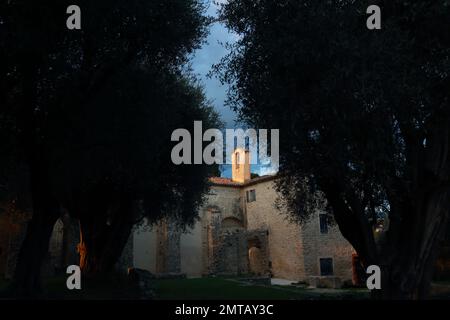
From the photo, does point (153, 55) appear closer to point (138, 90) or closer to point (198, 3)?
point (138, 90)

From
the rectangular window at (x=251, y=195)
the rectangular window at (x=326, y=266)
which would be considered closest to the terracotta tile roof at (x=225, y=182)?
the rectangular window at (x=251, y=195)

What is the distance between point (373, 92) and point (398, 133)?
8.25 feet

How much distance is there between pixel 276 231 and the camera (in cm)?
3572

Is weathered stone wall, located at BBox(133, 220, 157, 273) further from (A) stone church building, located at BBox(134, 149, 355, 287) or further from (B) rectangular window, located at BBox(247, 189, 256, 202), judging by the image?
(B) rectangular window, located at BBox(247, 189, 256, 202)

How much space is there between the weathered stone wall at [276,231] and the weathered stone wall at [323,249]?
545 mm

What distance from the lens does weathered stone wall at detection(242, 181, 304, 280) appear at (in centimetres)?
3350

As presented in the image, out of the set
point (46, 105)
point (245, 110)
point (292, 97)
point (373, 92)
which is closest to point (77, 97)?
point (46, 105)

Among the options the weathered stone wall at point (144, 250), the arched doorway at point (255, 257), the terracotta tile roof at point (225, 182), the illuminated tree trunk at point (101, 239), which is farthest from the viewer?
the terracotta tile roof at point (225, 182)

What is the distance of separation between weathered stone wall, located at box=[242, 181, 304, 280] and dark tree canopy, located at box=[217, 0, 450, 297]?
22.7 metres

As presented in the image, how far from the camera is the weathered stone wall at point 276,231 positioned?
33.5m

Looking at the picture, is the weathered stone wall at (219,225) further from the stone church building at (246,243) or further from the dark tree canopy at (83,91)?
the dark tree canopy at (83,91)

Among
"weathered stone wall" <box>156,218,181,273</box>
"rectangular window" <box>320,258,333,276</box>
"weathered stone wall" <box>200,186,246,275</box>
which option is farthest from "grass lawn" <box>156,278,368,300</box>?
"weathered stone wall" <box>200,186,246,275</box>

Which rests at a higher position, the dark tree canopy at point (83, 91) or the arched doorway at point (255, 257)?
the dark tree canopy at point (83, 91)

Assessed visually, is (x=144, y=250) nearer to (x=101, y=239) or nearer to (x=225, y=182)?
(x=225, y=182)
